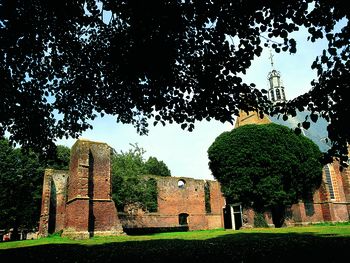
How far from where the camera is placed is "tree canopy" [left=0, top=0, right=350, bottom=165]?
650cm

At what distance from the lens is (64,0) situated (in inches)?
286

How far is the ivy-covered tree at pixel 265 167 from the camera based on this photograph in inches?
1064

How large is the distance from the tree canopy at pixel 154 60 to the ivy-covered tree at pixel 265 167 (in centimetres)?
1922

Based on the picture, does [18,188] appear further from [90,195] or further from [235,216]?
[235,216]

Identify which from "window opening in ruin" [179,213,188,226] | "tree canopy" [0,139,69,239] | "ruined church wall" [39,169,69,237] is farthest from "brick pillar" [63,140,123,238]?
"tree canopy" [0,139,69,239]

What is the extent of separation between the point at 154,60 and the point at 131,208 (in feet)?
69.9

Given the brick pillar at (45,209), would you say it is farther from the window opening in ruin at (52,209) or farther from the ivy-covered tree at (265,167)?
the ivy-covered tree at (265,167)

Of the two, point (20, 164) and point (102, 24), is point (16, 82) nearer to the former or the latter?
point (102, 24)

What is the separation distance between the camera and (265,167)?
27.3 meters

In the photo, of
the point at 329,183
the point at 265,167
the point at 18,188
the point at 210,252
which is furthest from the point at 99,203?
the point at 329,183

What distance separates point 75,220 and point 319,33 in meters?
17.7

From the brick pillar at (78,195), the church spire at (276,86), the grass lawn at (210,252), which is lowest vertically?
the grass lawn at (210,252)

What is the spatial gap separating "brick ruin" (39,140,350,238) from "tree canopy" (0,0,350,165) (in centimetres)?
1085

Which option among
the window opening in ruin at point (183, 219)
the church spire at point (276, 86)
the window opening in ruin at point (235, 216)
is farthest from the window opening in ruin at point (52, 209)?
the church spire at point (276, 86)
